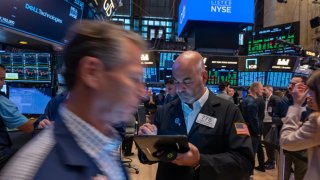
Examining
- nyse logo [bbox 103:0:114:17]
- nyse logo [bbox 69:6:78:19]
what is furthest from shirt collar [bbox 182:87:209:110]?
nyse logo [bbox 103:0:114:17]

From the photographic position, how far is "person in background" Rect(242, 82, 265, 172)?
681cm

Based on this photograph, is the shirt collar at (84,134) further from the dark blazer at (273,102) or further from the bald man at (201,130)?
the dark blazer at (273,102)

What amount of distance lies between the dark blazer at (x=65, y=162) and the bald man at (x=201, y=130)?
106 centimetres

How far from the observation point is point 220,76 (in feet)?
39.3

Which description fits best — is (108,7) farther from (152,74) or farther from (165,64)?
(152,74)

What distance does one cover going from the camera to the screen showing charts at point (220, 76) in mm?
11898

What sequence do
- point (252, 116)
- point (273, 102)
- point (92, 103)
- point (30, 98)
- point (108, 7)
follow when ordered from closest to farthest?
point (92, 103) < point (30, 98) < point (108, 7) < point (252, 116) < point (273, 102)

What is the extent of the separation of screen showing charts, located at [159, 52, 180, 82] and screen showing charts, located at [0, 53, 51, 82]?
7.50m

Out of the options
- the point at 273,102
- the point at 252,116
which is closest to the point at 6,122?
the point at 252,116

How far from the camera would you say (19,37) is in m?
3.85

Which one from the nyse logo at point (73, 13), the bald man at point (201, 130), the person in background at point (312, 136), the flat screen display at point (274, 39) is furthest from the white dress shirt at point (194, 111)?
the flat screen display at point (274, 39)

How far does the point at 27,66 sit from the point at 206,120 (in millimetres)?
2967

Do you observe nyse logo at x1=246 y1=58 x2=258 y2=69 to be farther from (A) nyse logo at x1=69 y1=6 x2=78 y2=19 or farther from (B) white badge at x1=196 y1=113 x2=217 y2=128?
(B) white badge at x1=196 y1=113 x2=217 y2=128

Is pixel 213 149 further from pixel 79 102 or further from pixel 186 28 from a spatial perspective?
pixel 186 28
